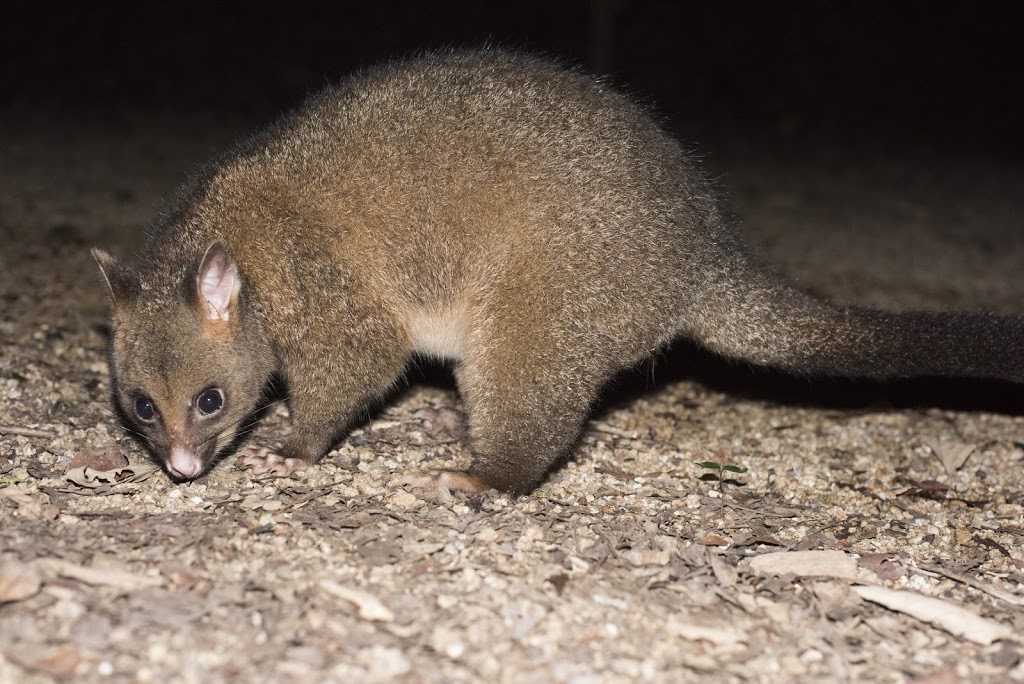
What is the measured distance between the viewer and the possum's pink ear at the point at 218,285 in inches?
196

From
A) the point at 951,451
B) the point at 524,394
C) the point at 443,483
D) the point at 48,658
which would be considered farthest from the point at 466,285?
the point at 951,451

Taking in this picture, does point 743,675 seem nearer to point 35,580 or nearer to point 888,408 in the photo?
point 35,580

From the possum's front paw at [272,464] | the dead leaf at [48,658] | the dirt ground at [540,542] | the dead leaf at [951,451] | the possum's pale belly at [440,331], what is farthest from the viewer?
the dead leaf at [951,451]

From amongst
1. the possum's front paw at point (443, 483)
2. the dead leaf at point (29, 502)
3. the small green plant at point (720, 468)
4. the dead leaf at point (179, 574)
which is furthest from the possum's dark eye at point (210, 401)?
the small green plant at point (720, 468)

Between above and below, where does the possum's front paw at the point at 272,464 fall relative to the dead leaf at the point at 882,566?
above

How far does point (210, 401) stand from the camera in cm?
526

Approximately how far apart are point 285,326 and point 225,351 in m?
→ 0.36

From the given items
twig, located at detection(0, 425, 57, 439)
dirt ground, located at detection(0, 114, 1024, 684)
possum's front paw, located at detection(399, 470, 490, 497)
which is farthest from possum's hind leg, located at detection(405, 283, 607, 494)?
twig, located at detection(0, 425, 57, 439)

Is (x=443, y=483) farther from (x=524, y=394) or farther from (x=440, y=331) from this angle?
(x=440, y=331)

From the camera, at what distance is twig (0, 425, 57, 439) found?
18.0 feet

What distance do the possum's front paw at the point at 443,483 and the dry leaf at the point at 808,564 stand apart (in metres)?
1.50

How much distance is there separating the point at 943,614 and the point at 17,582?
3.92 m

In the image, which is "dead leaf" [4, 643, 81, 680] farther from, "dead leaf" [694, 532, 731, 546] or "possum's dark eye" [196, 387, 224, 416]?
"dead leaf" [694, 532, 731, 546]

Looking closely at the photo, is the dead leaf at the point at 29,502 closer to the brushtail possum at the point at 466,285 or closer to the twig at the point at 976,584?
the brushtail possum at the point at 466,285
